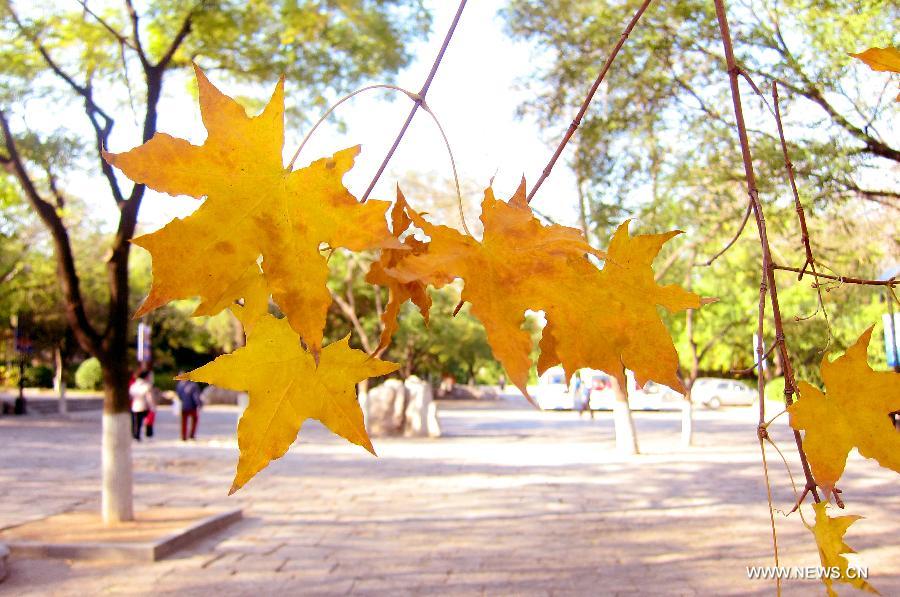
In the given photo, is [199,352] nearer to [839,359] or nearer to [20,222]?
[20,222]

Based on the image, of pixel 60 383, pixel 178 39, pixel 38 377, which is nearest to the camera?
pixel 178 39

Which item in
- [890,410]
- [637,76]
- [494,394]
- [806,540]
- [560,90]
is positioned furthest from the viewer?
[494,394]

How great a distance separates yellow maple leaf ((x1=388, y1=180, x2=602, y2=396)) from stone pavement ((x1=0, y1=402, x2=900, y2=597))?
209 inches

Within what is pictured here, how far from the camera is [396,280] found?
2.09 ft

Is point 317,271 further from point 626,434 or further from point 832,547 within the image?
point 626,434

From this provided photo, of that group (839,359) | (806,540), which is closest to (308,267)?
(839,359)

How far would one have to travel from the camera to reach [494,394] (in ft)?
133

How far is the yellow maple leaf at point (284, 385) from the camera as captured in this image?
584 millimetres

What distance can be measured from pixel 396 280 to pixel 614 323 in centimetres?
16

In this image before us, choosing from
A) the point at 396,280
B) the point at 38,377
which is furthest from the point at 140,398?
the point at 38,377

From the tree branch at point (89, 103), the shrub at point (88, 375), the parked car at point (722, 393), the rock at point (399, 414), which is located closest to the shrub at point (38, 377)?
the shrub at point (88, 375)

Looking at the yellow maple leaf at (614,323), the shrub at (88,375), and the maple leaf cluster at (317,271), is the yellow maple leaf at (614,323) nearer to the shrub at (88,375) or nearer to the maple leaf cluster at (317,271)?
the maple leaf cluster at (317,271)

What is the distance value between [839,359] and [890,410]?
5 centimetres

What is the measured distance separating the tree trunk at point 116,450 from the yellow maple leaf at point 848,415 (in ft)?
23.8
